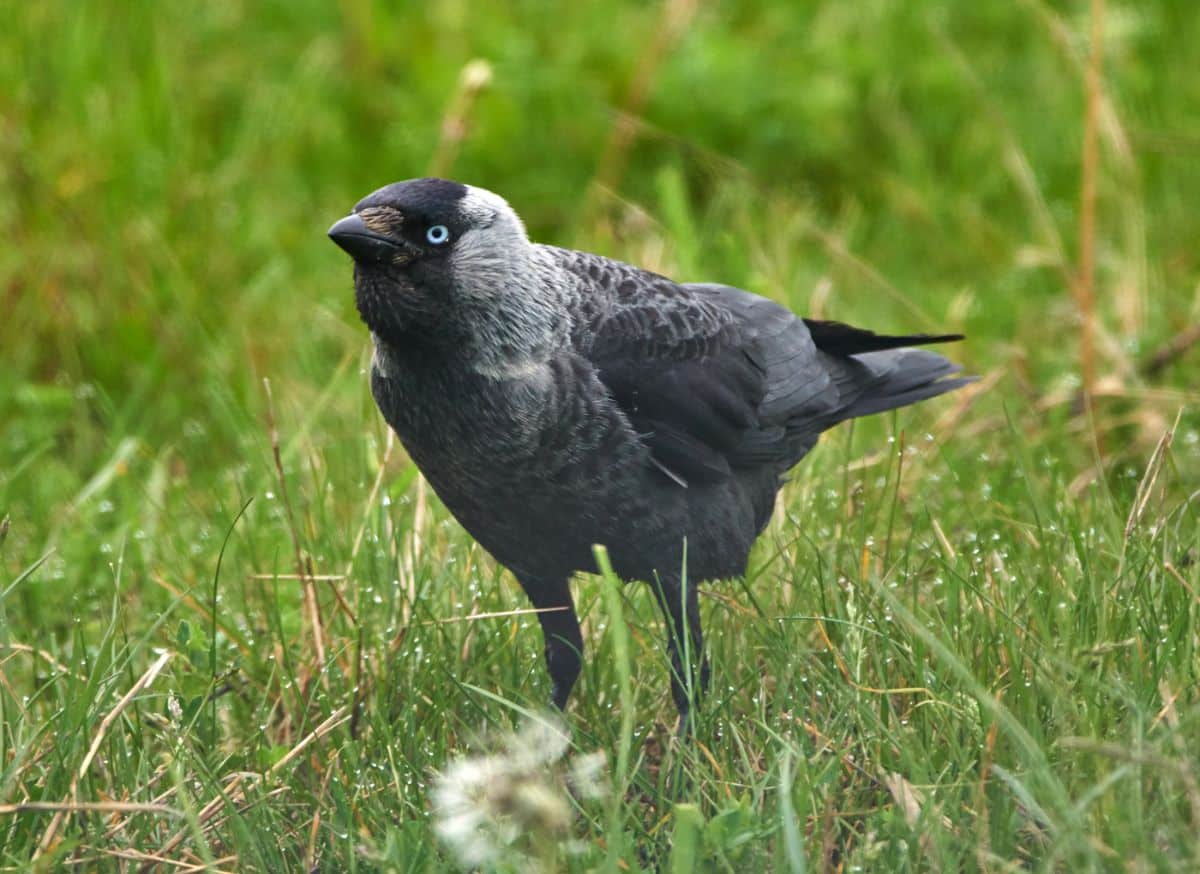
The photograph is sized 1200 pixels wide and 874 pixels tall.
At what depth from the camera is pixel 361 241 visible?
320 centimetres

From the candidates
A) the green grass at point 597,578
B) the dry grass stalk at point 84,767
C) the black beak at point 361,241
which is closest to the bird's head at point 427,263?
the black beak at point 361,241

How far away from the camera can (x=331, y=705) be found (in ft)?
11.3

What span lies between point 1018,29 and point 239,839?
6097mm

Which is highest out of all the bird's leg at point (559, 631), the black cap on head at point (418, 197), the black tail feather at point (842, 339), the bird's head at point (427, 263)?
the black cap on head at point (418, 197)

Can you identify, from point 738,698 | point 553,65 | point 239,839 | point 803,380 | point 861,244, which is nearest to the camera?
point 239,839

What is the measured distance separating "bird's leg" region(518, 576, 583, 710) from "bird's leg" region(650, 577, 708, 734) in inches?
7.7

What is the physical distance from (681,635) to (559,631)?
29 centimetres

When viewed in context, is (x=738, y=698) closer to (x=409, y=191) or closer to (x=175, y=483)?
(x=409, y=191)

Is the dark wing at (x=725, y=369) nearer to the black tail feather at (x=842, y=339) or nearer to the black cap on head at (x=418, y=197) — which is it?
the black tail feather at (x=842, y=339)

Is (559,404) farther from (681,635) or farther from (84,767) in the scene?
(84,767)

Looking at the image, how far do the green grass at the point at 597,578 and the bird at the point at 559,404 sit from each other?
0.18 m


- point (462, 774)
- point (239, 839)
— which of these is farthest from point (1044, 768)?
point (239, 839)

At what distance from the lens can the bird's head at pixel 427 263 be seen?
10.6 ft

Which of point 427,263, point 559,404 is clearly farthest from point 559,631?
point 427,263
